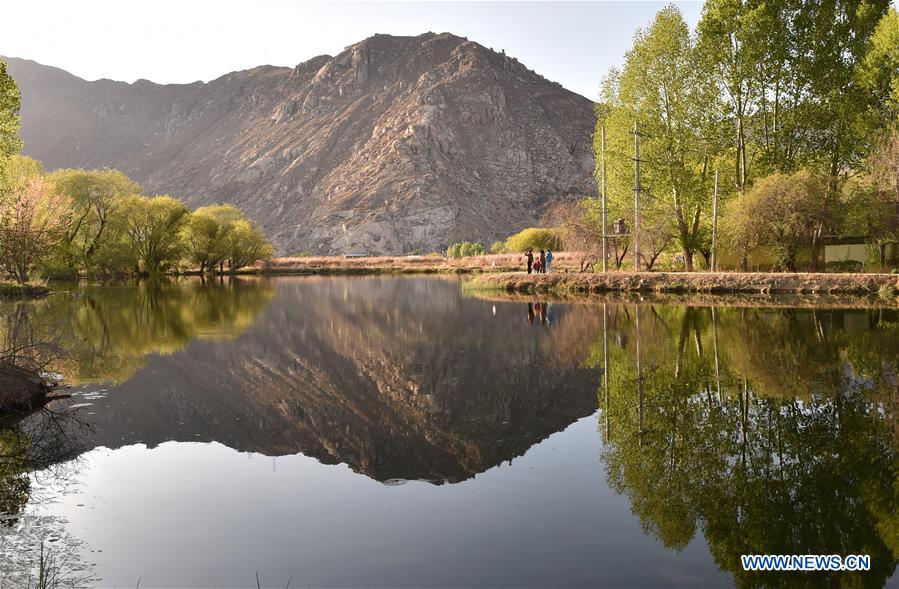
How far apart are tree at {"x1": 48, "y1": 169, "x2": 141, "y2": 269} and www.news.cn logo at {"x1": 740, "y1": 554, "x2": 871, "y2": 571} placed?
6842 centimetres

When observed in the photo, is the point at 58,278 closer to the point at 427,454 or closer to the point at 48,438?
the point at 48,438

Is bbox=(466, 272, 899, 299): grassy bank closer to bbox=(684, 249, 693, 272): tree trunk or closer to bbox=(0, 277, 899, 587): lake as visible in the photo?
bbox=(684, 249, 693, 272): tree trunk

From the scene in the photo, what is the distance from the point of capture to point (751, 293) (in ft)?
108

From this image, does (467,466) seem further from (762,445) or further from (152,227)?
(152,227)

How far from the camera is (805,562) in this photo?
562 centimetres

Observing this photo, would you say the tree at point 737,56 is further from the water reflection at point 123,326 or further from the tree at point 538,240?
the tree at point 538,240

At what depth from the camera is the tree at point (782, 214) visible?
3331cm

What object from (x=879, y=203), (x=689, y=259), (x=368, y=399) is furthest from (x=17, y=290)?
(x=879, y=203)

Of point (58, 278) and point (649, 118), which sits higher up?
point (649, 118)

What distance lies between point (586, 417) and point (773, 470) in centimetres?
365

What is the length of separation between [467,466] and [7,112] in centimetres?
3605

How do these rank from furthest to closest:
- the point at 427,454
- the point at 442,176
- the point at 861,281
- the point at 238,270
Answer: the point at 442,176, the point at 238,270, the point at 861,281, the point at 427,454

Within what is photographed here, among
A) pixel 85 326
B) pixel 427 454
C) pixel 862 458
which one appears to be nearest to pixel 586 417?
pixel 427 454

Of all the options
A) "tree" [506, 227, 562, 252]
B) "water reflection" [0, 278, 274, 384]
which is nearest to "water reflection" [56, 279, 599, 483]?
"water reflection" [0, 278, 274, 384]
